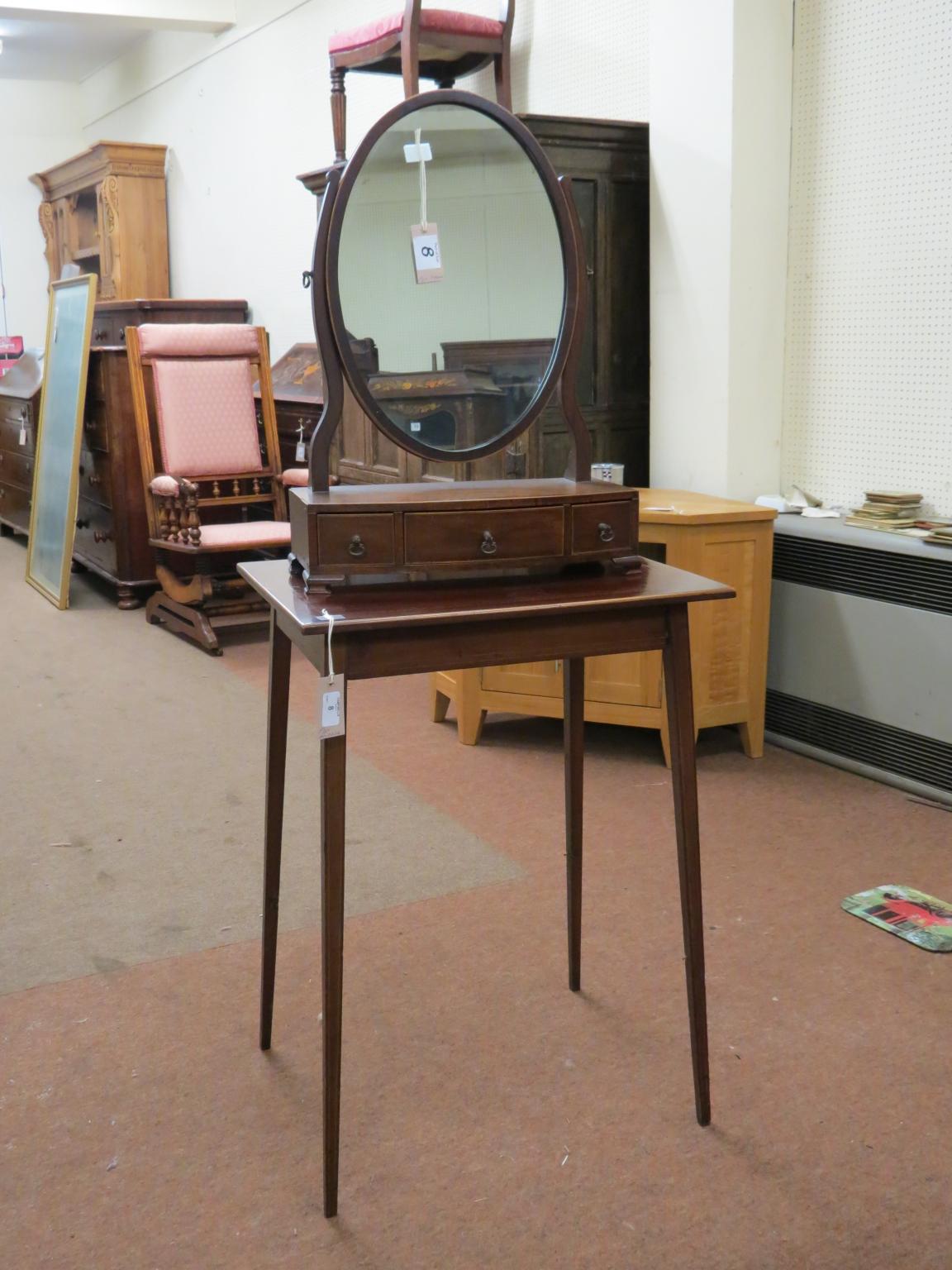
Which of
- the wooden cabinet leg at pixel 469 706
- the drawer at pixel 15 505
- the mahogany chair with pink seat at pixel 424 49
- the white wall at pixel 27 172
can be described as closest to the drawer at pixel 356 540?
the wooden cabinet leg at pixel 469 706

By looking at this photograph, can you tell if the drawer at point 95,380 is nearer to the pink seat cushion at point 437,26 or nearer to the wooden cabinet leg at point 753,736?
the pink seat cushion at point 437,26

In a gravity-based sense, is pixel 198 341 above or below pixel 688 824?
above

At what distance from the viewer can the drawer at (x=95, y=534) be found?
5688 mm

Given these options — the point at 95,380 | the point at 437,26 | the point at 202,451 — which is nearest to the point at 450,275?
the point at 437,26

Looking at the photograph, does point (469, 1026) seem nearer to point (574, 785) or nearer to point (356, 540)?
point (574, 785)

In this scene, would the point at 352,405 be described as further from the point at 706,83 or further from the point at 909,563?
the point at 909,563

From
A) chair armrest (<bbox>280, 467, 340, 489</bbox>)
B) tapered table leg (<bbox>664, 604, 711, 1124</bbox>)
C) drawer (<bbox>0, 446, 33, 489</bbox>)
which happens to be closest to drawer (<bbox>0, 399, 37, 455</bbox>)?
drawer (<bbox>0, 446, 33, 489</bbox>)

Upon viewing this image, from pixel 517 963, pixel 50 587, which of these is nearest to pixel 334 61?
pixel 50 587

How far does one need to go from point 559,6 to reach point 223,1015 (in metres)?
3.81

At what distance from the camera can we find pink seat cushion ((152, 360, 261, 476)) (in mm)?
5191

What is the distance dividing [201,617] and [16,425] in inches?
95.4

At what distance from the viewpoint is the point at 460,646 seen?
1703 millimetres

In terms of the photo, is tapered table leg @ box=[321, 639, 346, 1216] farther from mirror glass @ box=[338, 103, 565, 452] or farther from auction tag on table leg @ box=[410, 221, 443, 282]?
auction tag on table leg @ box=[410, 221, 443, 282]

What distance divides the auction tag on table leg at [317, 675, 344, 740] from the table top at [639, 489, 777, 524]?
1.95 meters
